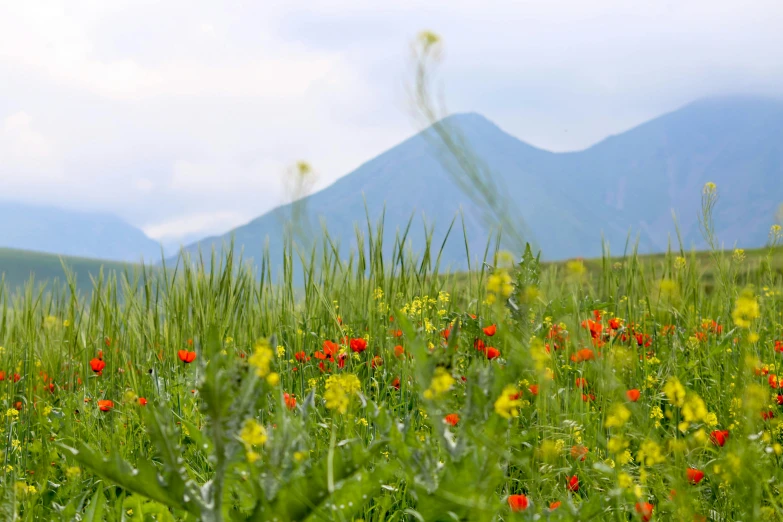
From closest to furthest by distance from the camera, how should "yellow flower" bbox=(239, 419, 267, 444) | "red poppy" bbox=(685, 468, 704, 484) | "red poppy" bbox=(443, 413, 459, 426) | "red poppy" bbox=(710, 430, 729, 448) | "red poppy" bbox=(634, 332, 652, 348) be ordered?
"yellow flower" bbox=(239, 419, 267, 444) → "red poppy" bbox=(443, 413, 459, 426) → "red poppy" bbox=(685, 468, 704, 484) → "red poppy" bbox=(710, 430, 729, 448) → "red poppy" bbox=(634, 332, 652, 348)

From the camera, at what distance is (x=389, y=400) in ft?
8.09

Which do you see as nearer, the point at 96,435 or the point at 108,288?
the point at 96,435

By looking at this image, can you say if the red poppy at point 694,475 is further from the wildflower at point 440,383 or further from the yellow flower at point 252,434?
the yellow flower at point 252,434

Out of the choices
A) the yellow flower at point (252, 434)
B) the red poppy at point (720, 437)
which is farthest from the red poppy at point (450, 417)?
the red poppy at point (720, 437)

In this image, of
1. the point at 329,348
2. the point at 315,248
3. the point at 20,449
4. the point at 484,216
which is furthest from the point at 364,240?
the point at 484,216

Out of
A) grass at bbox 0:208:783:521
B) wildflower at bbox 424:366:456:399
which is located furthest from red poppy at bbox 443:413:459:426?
wildflower at bbox 424:366:456:399

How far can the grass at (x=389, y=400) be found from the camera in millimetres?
1027

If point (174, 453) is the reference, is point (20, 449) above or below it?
below

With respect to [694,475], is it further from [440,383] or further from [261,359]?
[261,359]

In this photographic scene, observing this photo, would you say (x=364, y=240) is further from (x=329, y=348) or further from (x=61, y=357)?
(x=61, y=357)

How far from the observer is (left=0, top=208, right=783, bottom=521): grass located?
40.4 inches

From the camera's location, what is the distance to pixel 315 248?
3.01 meters

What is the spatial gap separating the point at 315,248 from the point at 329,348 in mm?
803

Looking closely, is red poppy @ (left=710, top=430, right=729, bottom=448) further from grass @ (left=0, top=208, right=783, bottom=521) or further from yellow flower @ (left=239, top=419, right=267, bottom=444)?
yellow flower @ (left=239, top=419, right=267, bottom=444)
